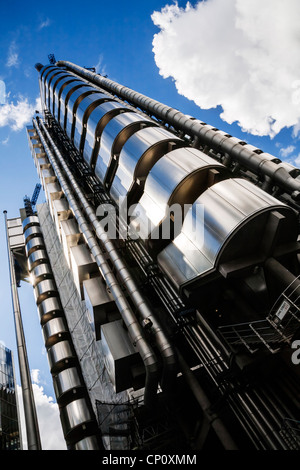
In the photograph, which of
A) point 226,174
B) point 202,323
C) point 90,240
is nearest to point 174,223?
point 226,174

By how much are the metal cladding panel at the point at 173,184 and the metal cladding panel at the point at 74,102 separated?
51.6ft

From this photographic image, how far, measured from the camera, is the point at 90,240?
47.7ft

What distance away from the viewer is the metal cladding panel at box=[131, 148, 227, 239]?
11.8 meters

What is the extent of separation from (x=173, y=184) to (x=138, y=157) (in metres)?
3.88

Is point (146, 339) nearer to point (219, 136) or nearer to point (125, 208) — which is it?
point (125, 208)

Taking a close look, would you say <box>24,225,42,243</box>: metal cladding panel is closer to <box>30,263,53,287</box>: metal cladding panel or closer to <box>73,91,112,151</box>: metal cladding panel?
<box>30,263,53,287</box>: metal cladding panel

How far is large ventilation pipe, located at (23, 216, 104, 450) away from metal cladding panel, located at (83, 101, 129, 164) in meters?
12.2

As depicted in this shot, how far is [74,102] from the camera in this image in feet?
81.7

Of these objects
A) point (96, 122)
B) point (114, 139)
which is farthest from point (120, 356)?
point (96, 122)

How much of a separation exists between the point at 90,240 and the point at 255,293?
887 centimetres

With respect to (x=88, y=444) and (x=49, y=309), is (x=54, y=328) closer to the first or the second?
(x=49, y=309)

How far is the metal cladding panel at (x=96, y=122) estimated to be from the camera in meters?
19.7

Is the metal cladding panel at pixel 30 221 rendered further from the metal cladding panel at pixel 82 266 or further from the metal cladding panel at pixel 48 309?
the metal cladding panel at pixel 82 266

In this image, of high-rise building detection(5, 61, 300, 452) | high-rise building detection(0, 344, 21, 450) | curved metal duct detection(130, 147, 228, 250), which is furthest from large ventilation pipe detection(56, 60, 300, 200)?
high-rise building detection(0, 344, 21, 450)
